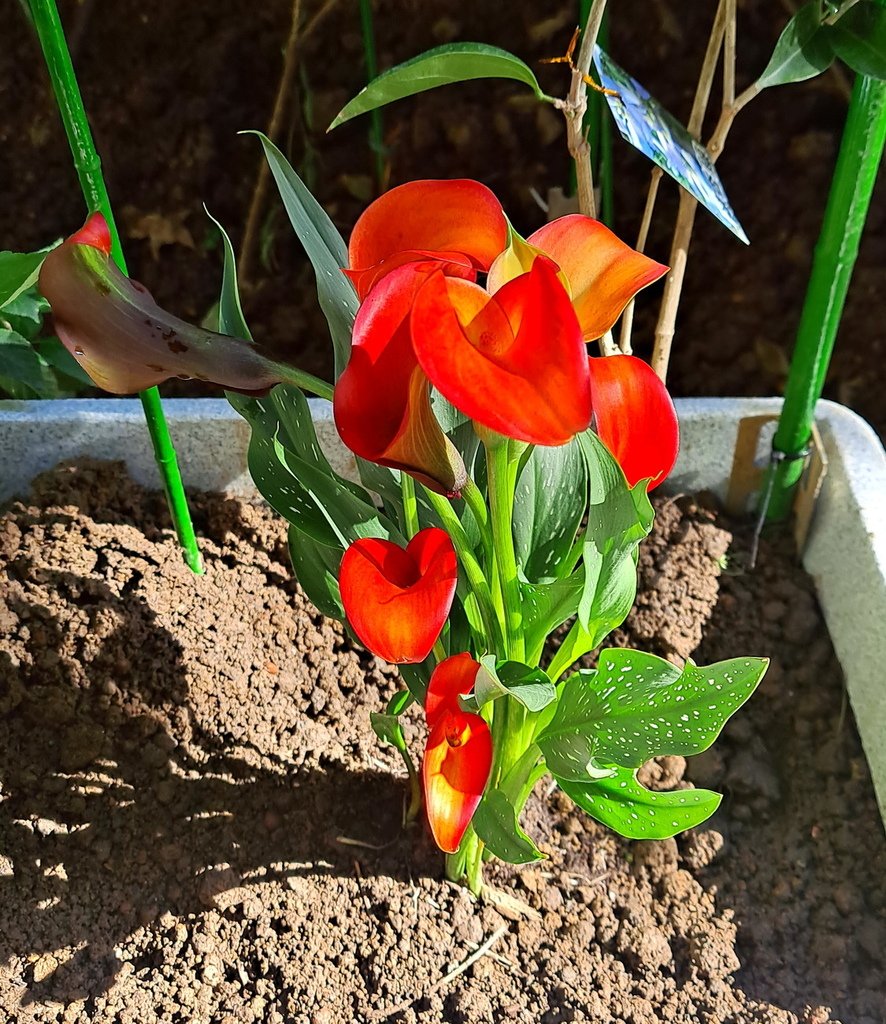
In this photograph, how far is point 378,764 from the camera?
903 millimetres

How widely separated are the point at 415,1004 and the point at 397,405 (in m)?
0.54

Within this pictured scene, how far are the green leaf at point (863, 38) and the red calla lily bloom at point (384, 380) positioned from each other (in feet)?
1.49

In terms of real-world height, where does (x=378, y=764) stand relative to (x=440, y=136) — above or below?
below

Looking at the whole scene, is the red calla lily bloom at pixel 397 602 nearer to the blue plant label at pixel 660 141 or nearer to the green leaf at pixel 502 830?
the green leaf at pixel 502 830

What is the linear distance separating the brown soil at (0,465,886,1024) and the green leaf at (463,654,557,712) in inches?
11.8

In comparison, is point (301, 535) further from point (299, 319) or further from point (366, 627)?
point (299, 319)

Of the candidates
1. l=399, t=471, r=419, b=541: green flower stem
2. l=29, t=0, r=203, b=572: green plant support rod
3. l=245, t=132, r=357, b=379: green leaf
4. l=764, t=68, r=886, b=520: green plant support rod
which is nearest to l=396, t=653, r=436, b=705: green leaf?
l=399, t=471, r=419, b=541: green flower stem

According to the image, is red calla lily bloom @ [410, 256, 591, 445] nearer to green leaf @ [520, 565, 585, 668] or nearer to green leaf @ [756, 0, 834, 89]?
green leaf @ [520, 565, 585, 668]

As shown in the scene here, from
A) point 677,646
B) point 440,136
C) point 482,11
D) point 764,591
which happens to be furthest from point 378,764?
point 482,11

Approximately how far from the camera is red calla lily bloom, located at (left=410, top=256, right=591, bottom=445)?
0.41 m

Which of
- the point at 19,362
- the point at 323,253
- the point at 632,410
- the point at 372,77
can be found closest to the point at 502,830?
the point at 632,410

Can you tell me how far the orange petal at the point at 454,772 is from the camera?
0.60 metres

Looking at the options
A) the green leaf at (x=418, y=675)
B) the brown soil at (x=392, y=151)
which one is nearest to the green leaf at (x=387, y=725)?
the green leaf at (x=418, y=675)

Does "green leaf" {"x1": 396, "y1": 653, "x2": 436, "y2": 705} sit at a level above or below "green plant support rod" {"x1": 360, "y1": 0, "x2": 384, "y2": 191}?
below
